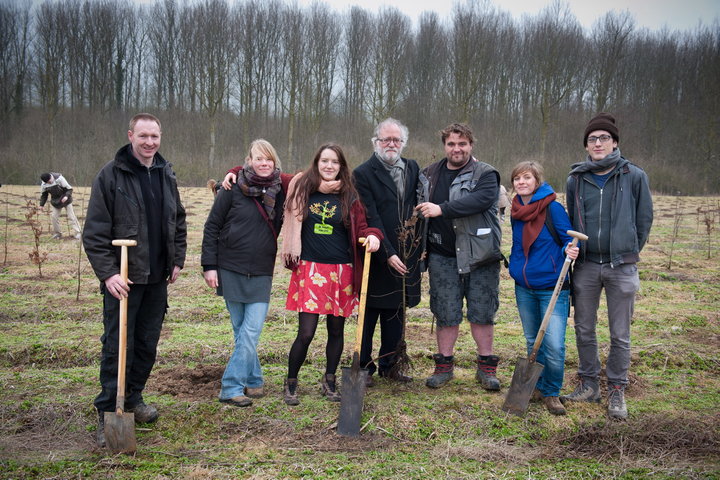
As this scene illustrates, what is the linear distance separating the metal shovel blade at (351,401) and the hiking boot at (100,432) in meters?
1.57

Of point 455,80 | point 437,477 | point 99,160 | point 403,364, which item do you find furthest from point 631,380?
point 99,160

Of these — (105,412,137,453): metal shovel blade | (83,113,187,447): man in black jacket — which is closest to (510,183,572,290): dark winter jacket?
(83,113,187,447): man in black jacket

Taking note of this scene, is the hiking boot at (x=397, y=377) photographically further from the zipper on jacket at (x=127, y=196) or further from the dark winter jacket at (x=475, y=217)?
the zipper on jacket at (x=127, y=196)

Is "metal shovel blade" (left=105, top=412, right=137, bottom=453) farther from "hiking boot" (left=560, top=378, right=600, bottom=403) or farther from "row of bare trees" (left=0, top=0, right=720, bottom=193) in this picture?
"row of bare trees" (left=0, top=0, right=720, bottom=193)

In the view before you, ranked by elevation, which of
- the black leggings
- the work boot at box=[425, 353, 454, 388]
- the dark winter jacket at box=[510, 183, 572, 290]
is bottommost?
the work boot at box=[425, 353, 454, 388]

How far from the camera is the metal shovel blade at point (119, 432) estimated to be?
11.4 ft

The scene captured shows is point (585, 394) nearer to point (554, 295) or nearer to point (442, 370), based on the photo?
point (554, 295)

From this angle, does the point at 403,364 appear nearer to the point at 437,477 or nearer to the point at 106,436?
the point at 437,477

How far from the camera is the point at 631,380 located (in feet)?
16.4

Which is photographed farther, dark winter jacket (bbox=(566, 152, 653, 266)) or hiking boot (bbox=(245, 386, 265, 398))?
hiking boot (bbox=(245, 386, 265, 398))

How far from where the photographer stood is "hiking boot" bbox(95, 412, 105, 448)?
3.63 metres

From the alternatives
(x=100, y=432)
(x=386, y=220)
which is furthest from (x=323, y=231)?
(x=100, y=432)

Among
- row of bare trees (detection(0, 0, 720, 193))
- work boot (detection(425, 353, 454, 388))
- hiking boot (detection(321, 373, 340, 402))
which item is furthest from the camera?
row of bare trees (detection(0, 0, 720, 193))

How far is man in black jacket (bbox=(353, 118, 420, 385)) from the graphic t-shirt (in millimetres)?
317
